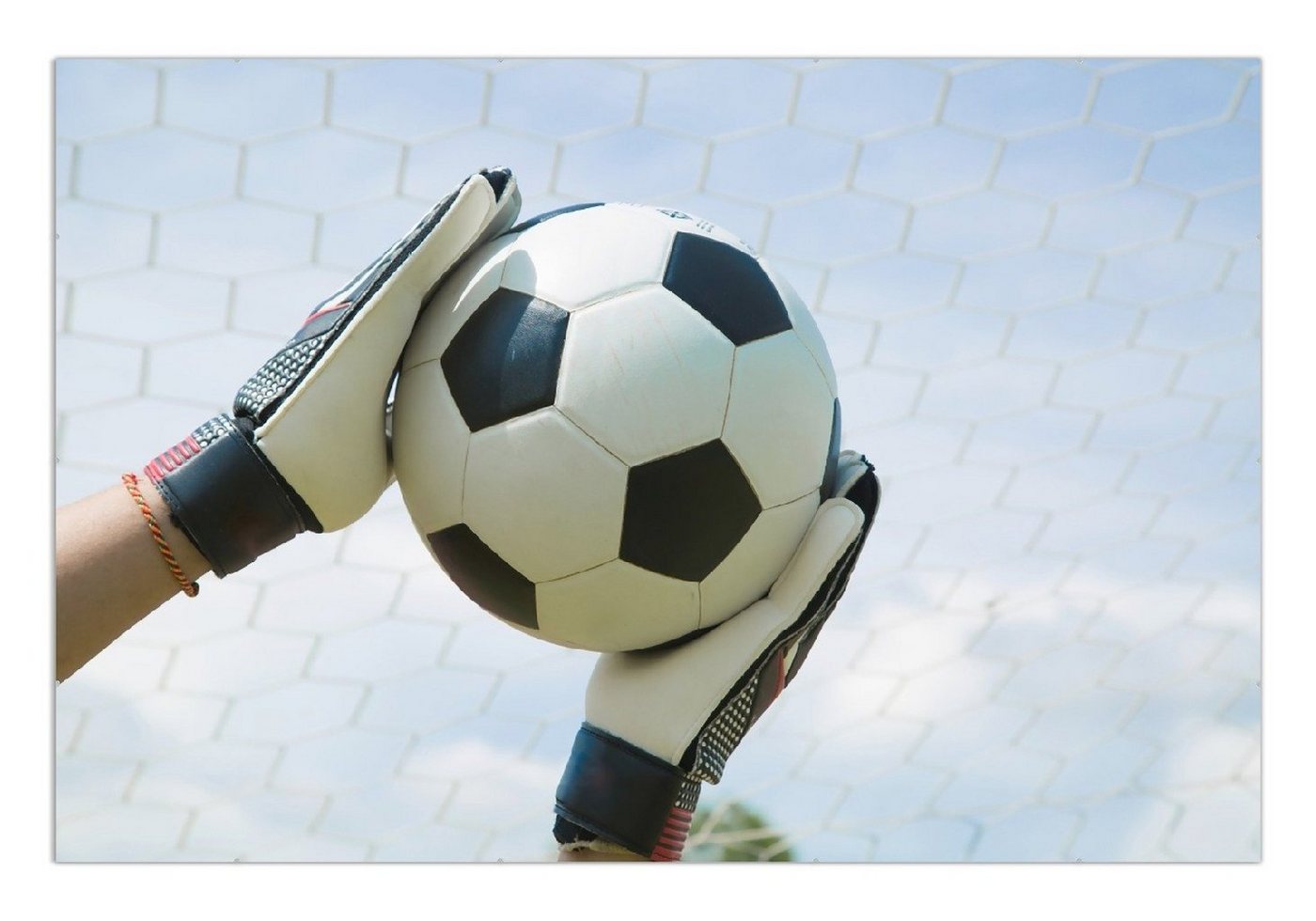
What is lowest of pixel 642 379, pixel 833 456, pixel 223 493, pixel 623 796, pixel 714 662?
pixel 623 796

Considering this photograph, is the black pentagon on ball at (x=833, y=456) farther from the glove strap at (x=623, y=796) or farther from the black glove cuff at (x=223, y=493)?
the black glove cuff at (x=223, y=493)

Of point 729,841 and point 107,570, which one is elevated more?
point 107,570

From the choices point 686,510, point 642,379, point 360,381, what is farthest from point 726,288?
point 360,381

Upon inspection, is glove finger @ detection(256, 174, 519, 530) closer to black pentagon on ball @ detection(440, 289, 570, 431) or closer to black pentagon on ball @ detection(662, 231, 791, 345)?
black pentagon on ball @ detection(440, 289, 570, 431)

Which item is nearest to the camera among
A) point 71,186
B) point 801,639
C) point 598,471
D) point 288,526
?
point 598,471

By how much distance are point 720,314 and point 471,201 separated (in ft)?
1.13

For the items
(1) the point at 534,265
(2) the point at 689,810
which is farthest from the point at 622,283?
(2) the point at 689,810

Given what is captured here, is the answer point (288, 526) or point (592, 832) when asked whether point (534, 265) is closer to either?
point (288, 526)

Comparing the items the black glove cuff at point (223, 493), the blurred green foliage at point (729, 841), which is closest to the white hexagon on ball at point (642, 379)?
the black glove cuff at point (223, 493)

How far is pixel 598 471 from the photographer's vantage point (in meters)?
1.56

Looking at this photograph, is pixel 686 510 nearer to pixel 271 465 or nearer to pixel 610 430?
pixel 610 430

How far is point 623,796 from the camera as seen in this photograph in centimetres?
169

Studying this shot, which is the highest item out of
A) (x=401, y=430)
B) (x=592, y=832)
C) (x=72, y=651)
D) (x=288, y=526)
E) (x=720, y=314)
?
(x=720, y=314)

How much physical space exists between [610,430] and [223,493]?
480 millimetres
